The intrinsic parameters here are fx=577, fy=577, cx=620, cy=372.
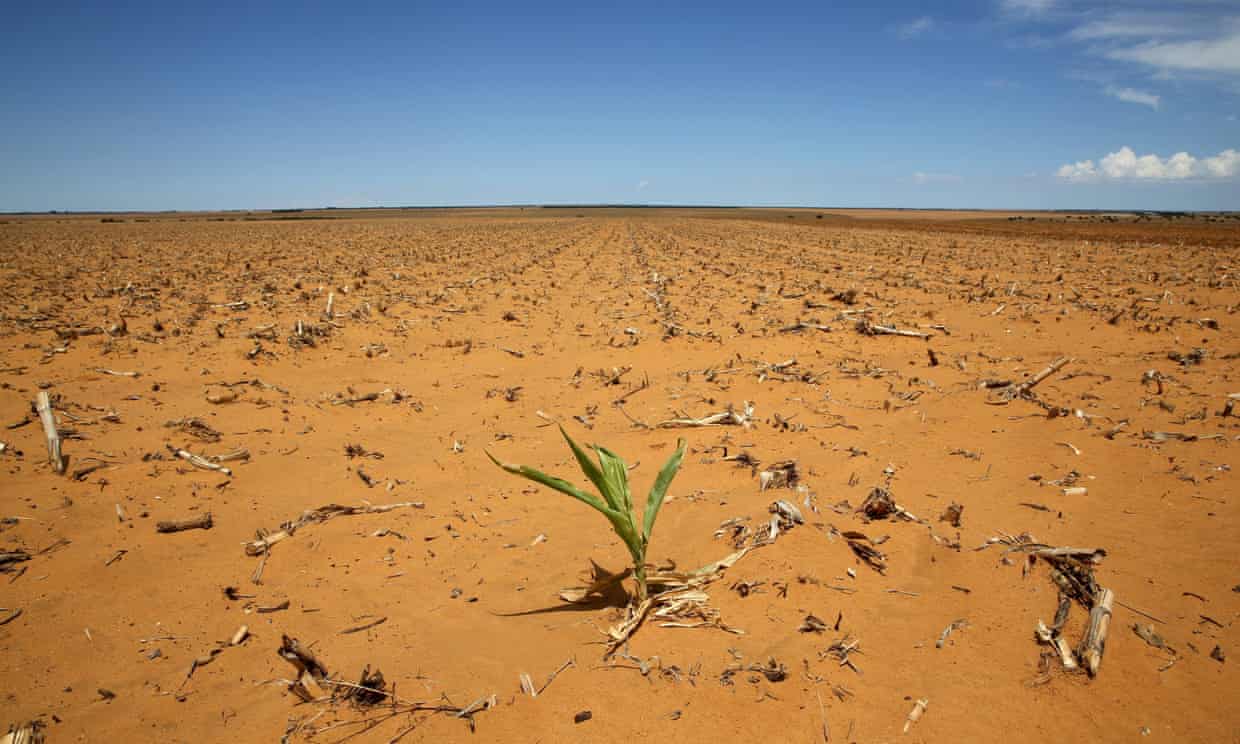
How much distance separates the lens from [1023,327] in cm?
834

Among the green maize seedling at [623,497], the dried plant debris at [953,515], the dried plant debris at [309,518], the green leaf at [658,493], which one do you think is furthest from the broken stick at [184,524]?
the dried plant debris at [953,515]

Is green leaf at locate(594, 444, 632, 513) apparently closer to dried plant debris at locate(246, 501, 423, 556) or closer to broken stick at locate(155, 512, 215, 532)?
dried plant debris at locate(246, 501, 423, 556)

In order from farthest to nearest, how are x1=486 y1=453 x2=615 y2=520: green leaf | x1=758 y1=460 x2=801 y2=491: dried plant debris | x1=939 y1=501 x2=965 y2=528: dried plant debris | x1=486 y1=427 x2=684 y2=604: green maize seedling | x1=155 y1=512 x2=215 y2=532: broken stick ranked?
x1=758 y1=460 x2=801 y2=491: dried plant debris → x1=155 y1=512 x2=215 y2=532: broken stick → x1=939 y1=501 x2=965 y2=528: dried plant debris → x1=486 y1=427 x2=684 y2=604: green maize seedling → x1=486 y1=453 x2=615 y2=520: green leaf

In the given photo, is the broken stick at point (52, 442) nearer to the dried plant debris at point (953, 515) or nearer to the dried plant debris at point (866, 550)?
the dried plant debris at point (866, 550)

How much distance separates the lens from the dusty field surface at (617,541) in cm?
228

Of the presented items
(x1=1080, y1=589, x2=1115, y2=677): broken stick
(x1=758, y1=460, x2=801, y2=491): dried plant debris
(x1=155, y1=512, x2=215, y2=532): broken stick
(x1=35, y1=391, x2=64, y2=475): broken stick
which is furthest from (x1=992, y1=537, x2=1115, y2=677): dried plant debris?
(x1=35, y1=391, x2=64, y2=475): broken stick

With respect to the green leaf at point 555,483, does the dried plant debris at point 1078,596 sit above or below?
below

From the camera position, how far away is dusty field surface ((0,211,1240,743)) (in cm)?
228

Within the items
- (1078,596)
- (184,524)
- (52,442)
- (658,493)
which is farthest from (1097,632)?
(52,442)

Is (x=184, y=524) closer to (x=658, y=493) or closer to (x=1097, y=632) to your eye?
(x=658, y=493)

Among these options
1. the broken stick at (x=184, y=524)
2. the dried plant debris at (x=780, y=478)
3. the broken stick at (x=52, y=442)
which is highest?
the broken stick at (x=52, y=442)

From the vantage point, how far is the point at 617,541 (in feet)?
11.7

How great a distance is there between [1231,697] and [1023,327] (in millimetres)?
7409

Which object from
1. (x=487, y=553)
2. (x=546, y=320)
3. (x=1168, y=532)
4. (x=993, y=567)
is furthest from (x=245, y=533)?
(x=546, y=320)
